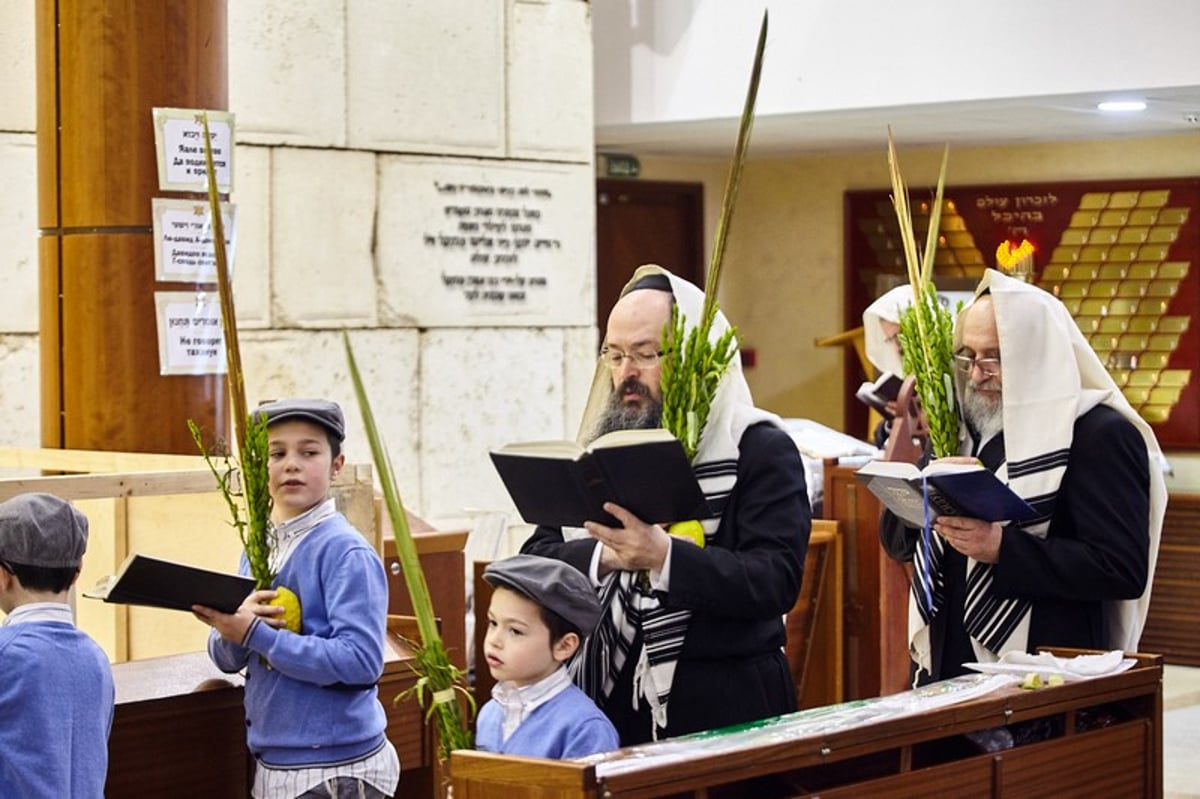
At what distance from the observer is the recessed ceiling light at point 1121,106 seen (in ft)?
27.6

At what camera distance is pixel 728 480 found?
140 inches

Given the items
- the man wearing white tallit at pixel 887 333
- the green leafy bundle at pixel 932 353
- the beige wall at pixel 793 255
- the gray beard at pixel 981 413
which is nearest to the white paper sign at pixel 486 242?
the man wearing white tallit at pixel 887 333

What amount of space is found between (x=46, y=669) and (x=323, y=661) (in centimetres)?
52

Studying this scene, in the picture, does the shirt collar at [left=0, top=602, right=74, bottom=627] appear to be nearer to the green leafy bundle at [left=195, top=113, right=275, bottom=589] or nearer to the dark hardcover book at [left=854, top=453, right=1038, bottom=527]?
the green leafy bundle at [left=195, top=113, right=275, bottom=589]

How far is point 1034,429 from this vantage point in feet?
13.3

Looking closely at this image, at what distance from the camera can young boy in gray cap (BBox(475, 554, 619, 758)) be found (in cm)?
326

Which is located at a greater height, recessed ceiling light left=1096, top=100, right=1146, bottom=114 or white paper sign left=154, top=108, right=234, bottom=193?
recessed ceiling light left=1096, top=100, right=1146, bottom=114

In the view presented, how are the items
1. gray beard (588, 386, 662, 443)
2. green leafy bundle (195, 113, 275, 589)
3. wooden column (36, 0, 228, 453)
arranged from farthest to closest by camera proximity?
1. wooden column (36, 0, 228, 453)
2. green leafy bundle (195, 113, 275, 589)
3. gray beard (588, 386, 662, 443)

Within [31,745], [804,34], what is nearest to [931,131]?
[804,34]

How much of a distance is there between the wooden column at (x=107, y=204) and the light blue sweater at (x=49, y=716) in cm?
192

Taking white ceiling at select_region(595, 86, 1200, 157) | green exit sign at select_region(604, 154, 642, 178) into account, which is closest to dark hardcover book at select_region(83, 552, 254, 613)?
white ceiling at select_region(595, 86, 1200, 157)

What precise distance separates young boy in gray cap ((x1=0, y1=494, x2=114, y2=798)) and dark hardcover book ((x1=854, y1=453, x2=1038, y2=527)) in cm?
168

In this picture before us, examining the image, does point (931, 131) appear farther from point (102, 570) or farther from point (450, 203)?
point (102, 570)

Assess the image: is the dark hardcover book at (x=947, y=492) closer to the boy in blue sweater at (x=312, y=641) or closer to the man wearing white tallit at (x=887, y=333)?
the boy in blue sweater at (x=312, y=641)
